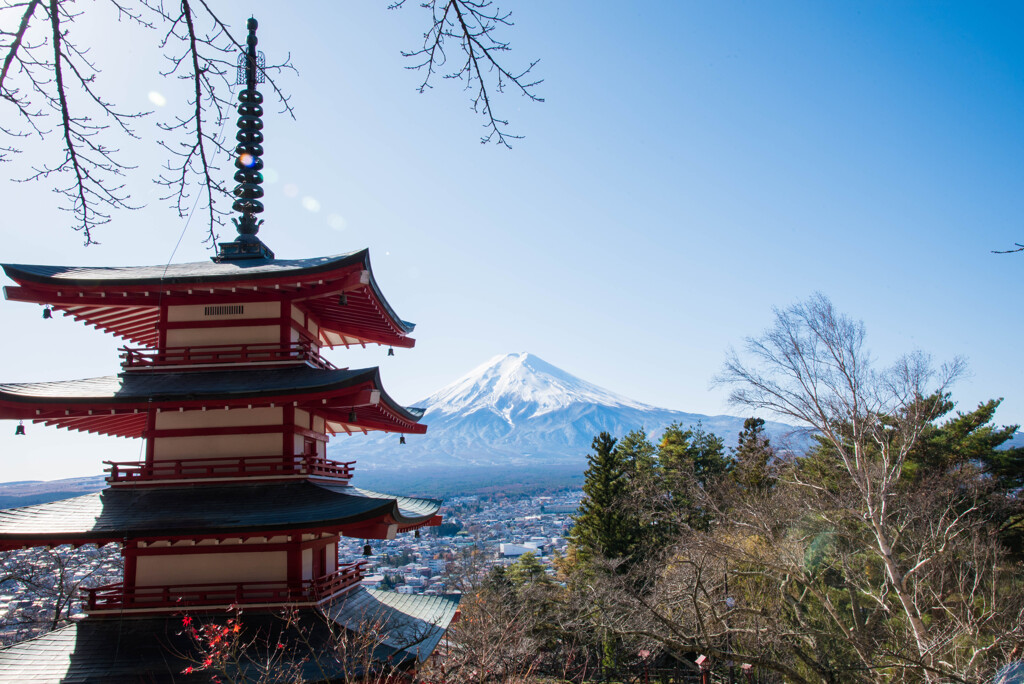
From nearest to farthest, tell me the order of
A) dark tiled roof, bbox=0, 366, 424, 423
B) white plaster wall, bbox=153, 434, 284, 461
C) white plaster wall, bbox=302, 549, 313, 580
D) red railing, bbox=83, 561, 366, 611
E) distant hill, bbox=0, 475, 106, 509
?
red railing, bbox=83, 561, 366, 611 < dark tiled roof, bbox=0, 366, 424, 423 < white plaster wall, bbox=302, 549, 313, 580 < white plaster wall, bbox=153, 434, 284, 461 < distant hill, bbox=0, 475, 106, 509

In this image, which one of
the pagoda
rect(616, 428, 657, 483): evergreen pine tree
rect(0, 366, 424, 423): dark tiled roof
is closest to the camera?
the pagoda

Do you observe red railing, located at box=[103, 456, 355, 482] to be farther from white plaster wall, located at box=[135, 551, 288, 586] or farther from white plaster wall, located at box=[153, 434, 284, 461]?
white plaster wall, located at box=[135, 551, 288, 586]

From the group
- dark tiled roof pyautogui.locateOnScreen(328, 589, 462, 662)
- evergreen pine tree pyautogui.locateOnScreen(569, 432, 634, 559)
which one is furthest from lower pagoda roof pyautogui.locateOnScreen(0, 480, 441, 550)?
evergreen pine tree pyautogui.locateOnScreen(569, 432, 634, 559)

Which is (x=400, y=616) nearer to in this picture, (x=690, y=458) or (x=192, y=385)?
(x=192, y=385)

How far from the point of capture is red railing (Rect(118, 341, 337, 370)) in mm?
9633

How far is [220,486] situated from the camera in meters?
9.02

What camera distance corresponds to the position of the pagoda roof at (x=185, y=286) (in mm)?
9039

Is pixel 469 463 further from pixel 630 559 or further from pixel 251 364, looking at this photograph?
pixel 251 364

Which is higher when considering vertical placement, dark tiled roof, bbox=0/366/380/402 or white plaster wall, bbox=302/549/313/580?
dark tiled roof, bbox=0/366/380/402

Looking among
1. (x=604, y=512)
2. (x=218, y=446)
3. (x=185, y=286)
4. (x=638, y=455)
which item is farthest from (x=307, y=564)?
(x=638, y=455)

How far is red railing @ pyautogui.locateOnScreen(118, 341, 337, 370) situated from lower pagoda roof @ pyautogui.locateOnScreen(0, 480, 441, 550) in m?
1.83

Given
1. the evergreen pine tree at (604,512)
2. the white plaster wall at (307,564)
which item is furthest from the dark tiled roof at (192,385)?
the evergreen pine tree at (604,512)

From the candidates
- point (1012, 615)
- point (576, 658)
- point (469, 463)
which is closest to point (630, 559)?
point (576, 658)

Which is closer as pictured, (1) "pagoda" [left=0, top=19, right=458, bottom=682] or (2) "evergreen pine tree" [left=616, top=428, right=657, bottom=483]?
(1) "pagoda" [left=0, top=19, right=458, bottom=682]
